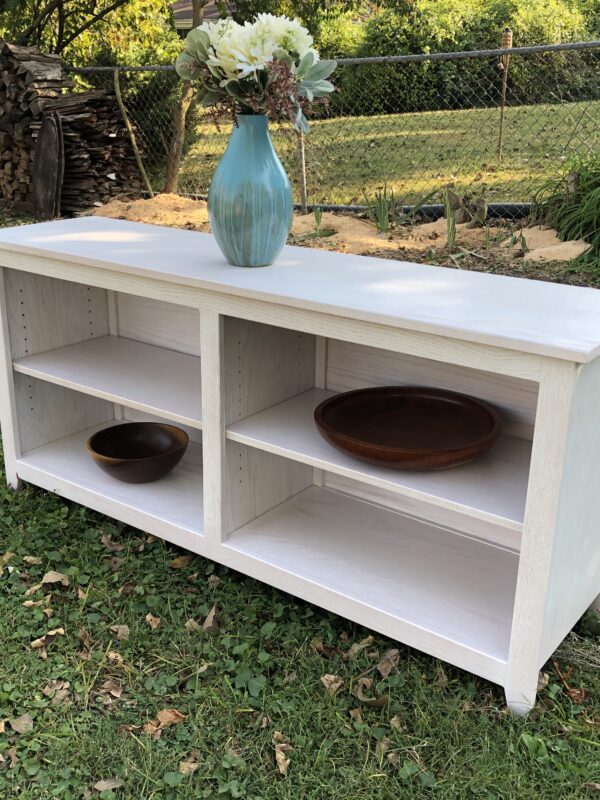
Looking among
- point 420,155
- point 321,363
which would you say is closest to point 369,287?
point 321,363

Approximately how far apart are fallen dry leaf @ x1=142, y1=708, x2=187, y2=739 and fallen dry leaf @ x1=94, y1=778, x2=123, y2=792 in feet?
0.41

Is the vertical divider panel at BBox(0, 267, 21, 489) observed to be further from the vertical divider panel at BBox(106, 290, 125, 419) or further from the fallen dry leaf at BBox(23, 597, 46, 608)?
the fallen dry leaf at BBox(23, 597, 46, 608)

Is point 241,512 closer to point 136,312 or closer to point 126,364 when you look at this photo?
point 126,364

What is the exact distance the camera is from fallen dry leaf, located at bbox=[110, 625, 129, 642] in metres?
2.04

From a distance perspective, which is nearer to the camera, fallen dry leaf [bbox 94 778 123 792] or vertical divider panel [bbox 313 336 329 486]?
fallen dry leaf [bbox 94 778 123 792]

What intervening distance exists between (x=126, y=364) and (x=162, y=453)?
0.30 m

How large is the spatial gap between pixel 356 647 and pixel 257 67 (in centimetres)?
135

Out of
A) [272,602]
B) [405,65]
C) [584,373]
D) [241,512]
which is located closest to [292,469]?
[241,512]

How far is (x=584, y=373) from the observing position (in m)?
1.57

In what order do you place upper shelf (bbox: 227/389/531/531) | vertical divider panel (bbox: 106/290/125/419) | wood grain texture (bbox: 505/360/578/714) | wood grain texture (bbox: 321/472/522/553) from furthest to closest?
vertical divider panel (bbox: 106/290/125/419)
wood grain texture (bbox: 321/472/522/553)
upper shelf (bbox: 227/389/531/531)
wood grain texture (bbox: 505/360/578/714)

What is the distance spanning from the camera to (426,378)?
2.32 m

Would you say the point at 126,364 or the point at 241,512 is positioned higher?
the point at 126,364

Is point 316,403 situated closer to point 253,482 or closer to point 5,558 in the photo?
point 253,482

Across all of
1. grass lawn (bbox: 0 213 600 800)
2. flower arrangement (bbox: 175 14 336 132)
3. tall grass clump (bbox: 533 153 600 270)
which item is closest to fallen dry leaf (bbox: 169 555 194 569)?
grass lawn (bbox: 0 213 600 800)
